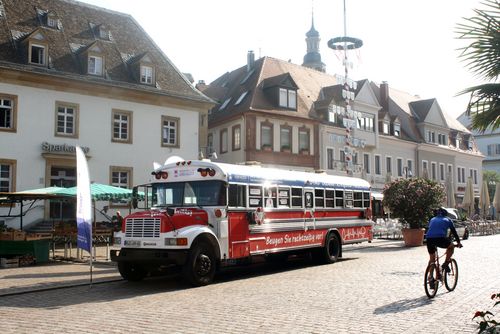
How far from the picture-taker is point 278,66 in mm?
43844

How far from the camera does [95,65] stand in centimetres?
2856

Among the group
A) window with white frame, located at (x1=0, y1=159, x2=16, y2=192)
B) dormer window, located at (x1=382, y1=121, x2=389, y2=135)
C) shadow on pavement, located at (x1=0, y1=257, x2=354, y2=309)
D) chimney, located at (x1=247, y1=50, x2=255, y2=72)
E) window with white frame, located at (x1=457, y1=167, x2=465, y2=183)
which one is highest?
chimney, located at (x1=247, y1=50, x2=255, y2=72)

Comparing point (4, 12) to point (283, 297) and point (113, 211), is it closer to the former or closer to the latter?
point (113, 211)

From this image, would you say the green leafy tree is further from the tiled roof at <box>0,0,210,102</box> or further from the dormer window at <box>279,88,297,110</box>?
the dormer window at <box>279,88,297,110</box>

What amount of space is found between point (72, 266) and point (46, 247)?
69.2 inches

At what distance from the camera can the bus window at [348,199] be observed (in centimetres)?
1856

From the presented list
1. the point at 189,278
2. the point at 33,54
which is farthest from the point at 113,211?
the point at 189,278

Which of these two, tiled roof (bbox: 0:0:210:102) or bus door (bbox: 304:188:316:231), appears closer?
bus door (bbox: 304:188:316:231)

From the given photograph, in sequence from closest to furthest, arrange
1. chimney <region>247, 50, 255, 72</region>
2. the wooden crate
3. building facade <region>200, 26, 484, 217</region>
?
the wooden crate, building facade <region>200, 26, 484, 217</region>, chimney <region>247, 50, 255, 72</region>

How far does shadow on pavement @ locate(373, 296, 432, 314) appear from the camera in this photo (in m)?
8.95

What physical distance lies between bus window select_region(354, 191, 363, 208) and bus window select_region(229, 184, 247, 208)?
6445 millimetres

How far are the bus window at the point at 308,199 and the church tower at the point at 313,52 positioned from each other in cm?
8283

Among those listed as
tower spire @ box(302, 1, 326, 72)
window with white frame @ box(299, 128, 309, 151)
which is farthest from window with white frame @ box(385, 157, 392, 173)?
tower spire @ box(302, 1, 326, 72)

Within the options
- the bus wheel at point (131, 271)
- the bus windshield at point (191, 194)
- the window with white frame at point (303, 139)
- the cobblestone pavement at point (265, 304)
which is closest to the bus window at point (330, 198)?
the cobblestone pavement at point (265, 304)
